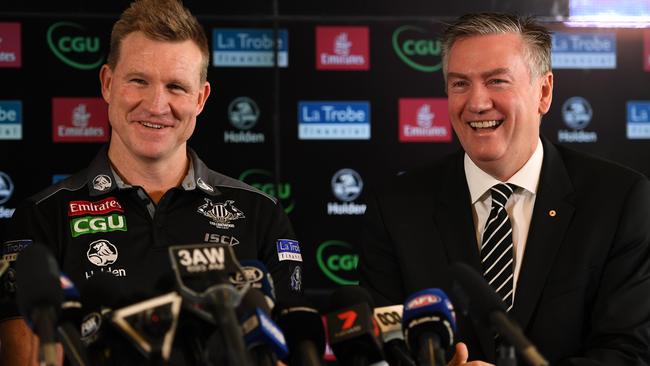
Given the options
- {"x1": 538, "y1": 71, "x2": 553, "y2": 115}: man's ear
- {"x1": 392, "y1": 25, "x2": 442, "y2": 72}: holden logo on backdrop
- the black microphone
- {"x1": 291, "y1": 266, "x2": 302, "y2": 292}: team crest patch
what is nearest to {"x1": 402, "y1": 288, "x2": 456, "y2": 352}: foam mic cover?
the black microphone

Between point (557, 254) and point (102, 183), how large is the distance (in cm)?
100

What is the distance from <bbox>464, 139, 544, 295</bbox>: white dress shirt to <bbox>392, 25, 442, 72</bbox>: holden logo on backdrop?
79.6 inches


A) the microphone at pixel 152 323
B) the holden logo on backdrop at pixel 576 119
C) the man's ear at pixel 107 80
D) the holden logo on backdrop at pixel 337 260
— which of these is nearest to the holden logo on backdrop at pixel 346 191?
the holden logo on backdrop at pixel 337 260

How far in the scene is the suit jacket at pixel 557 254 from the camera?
199 cm

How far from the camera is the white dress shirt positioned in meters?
2.15

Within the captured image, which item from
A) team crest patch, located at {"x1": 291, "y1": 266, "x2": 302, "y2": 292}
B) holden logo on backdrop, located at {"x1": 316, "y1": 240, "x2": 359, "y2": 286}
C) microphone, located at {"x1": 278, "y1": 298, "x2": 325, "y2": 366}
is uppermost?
microphone, located at {"x1": 278, "y1": 298, "x2": 325, "y2": 366}

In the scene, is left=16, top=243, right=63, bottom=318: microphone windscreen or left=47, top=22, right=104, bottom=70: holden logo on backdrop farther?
left=47, top=22, right=104, bottom=70: holden logo on backdrop

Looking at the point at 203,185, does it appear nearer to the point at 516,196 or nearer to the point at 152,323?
the point at 516,196

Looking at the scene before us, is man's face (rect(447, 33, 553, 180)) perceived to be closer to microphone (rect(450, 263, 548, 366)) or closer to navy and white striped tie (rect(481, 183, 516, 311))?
navy and white striped tie (rect(481, 183, 516, 311))

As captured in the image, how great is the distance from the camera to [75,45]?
4125mm

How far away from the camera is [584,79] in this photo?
4.28 metres

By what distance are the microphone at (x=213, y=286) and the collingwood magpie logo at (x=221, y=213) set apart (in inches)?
29.3

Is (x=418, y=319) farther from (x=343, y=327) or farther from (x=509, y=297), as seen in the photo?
(x=509, y=297)

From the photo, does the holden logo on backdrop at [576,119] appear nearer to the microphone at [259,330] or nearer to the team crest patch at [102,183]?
the team crest patch at [102,183]
